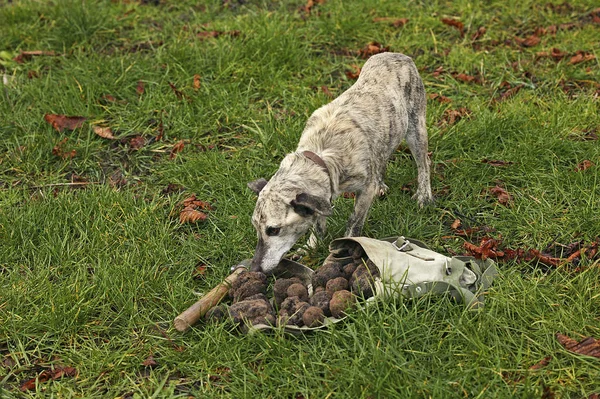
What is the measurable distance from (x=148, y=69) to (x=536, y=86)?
4.09 m

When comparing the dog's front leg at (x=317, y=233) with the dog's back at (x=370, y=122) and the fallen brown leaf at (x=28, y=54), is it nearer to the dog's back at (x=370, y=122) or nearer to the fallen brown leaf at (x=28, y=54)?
the dog's back at (x=370, y=122)

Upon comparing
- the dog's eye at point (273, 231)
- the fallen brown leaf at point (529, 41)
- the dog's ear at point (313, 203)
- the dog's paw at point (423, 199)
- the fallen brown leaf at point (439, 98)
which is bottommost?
the dog's paw at point (423, 199)

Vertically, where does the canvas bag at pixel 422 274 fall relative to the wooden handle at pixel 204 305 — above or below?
above

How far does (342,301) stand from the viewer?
467cm

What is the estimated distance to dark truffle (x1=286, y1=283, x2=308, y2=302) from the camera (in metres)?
4.88

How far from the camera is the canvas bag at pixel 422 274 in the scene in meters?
4.69

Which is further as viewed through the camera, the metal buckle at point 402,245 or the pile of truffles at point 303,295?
the metal buckle at point 402,245

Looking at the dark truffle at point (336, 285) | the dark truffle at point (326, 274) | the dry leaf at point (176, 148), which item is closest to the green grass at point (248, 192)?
the dry leaf at point (176, 148)

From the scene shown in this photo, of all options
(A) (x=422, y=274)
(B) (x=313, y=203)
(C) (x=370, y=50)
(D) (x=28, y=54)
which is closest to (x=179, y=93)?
(D) (x=28, y=54)

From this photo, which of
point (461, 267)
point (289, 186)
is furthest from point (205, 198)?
point (461, 267)

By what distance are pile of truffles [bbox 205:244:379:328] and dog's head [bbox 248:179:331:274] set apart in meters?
0.16

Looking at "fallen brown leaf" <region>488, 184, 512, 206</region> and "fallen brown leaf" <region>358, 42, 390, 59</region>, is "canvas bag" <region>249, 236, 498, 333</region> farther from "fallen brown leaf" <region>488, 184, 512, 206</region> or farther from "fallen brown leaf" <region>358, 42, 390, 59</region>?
"fallen brown leaf" <region>358, 42, 390, 59</region>

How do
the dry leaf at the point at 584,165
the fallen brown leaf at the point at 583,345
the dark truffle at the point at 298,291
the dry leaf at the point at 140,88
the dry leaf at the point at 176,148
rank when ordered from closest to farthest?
the fallen brown leaf at the point at 583,345 < the dark truffle at the point at 298,291 < the dry leaf at the point at 584,165 < the dry leaf at the point at 176,148 < the dry leaf at the point at 140,88

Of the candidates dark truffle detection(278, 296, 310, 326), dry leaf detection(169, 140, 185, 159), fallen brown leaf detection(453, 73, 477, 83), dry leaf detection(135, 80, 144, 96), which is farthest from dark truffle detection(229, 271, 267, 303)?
fallen brown leaf detection(453, 73, 477, 83)
